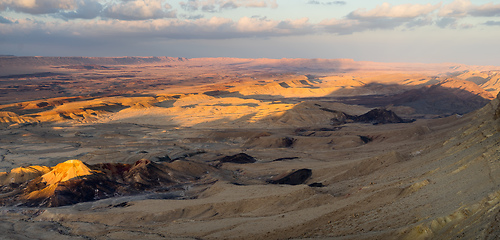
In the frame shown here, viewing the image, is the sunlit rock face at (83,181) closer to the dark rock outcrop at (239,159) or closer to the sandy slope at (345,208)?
the sandy slope at (345,208)

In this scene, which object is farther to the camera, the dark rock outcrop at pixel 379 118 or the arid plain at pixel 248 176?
the dark rock outcrop at pixel 379 118

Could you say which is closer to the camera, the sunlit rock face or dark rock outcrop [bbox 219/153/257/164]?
the sunlit rock face

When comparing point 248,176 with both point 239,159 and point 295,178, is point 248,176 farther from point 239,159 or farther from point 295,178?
point 239,159

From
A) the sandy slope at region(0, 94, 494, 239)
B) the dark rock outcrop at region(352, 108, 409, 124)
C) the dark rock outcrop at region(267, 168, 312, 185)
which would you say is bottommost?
the dark rock outcrop at region(352, 108, 409, 124)

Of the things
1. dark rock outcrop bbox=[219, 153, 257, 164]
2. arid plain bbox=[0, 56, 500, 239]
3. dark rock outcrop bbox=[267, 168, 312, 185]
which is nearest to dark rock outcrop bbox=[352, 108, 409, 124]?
arid plain bbox=[0, 56, 500, 239]

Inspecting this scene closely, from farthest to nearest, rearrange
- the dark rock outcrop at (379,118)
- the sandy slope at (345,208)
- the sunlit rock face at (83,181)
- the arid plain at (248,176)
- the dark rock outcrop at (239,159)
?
the dark rock outcrop at (379,118) < the dark rock outcrop at (239,159) < the sunlit rock face at (83,181) < the arid plain at (248,176) < the sandy slope at (345,208)

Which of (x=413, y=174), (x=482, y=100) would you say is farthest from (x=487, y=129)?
(x=482, y=100)

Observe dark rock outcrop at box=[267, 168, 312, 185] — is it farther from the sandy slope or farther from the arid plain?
the sandy slope

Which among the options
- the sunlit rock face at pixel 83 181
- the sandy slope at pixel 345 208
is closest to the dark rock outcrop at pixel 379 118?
the sandy slope at pixel 345 208

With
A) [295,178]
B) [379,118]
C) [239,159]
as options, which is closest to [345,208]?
[295,178]
